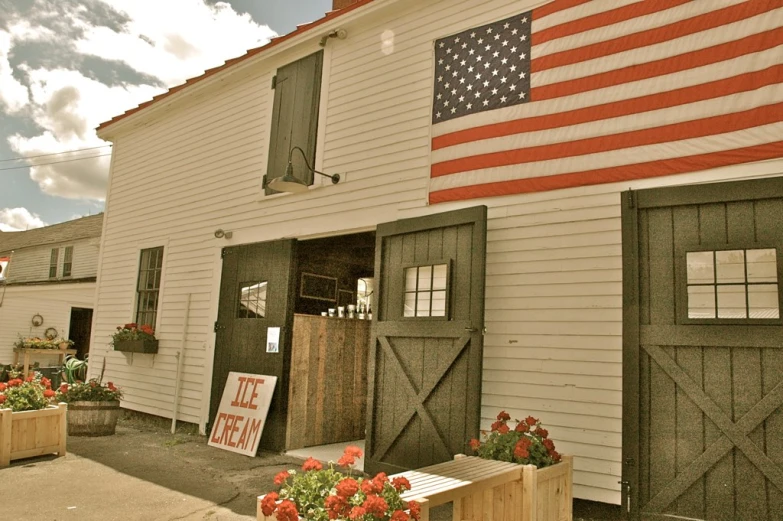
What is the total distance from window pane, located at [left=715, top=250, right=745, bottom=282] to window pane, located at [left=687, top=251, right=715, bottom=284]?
5 cm

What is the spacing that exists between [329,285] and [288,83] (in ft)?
9.58

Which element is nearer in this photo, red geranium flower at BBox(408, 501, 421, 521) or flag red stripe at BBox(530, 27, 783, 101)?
red geranium flower at BBox(408, 501, 421, 521)

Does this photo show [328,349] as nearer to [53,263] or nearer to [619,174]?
[619,174]

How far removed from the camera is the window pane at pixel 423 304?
566 cm

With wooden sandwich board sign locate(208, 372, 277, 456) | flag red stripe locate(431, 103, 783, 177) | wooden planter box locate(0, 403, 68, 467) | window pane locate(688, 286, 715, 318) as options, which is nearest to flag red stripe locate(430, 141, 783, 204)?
flag red stripe locate(431, 103, 783, 177)

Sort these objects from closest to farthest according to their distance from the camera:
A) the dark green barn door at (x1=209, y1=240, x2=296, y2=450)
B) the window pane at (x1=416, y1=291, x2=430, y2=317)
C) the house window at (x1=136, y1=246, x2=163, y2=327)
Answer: the window pane at (x1=416, y1=291, x2=430, y2=317) → the dark green barn door at (x1=209, y1=240, x2=296, y2=450) → the house window at (x1=136, y1=246, x2=163, y2=327)

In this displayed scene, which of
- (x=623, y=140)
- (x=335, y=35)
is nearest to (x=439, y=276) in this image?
(x=623, y=140)

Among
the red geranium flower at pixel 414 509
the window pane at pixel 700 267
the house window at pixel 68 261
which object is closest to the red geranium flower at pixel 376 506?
the red geranium flower at pixel 414 509

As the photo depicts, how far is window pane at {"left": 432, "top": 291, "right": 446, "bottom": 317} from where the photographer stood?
5.52m

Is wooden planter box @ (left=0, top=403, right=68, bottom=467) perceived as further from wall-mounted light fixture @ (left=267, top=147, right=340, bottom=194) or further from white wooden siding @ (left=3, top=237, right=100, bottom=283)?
white wooden siding @ (left=3, top=237, right=100, bottom=283)

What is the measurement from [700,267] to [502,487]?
2.16 m

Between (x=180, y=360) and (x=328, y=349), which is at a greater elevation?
(x=328, y=349)

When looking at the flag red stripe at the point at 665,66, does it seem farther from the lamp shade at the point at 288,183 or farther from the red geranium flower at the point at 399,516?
the red geranium flower at the point at 399,516

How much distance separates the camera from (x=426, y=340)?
5594 mm
